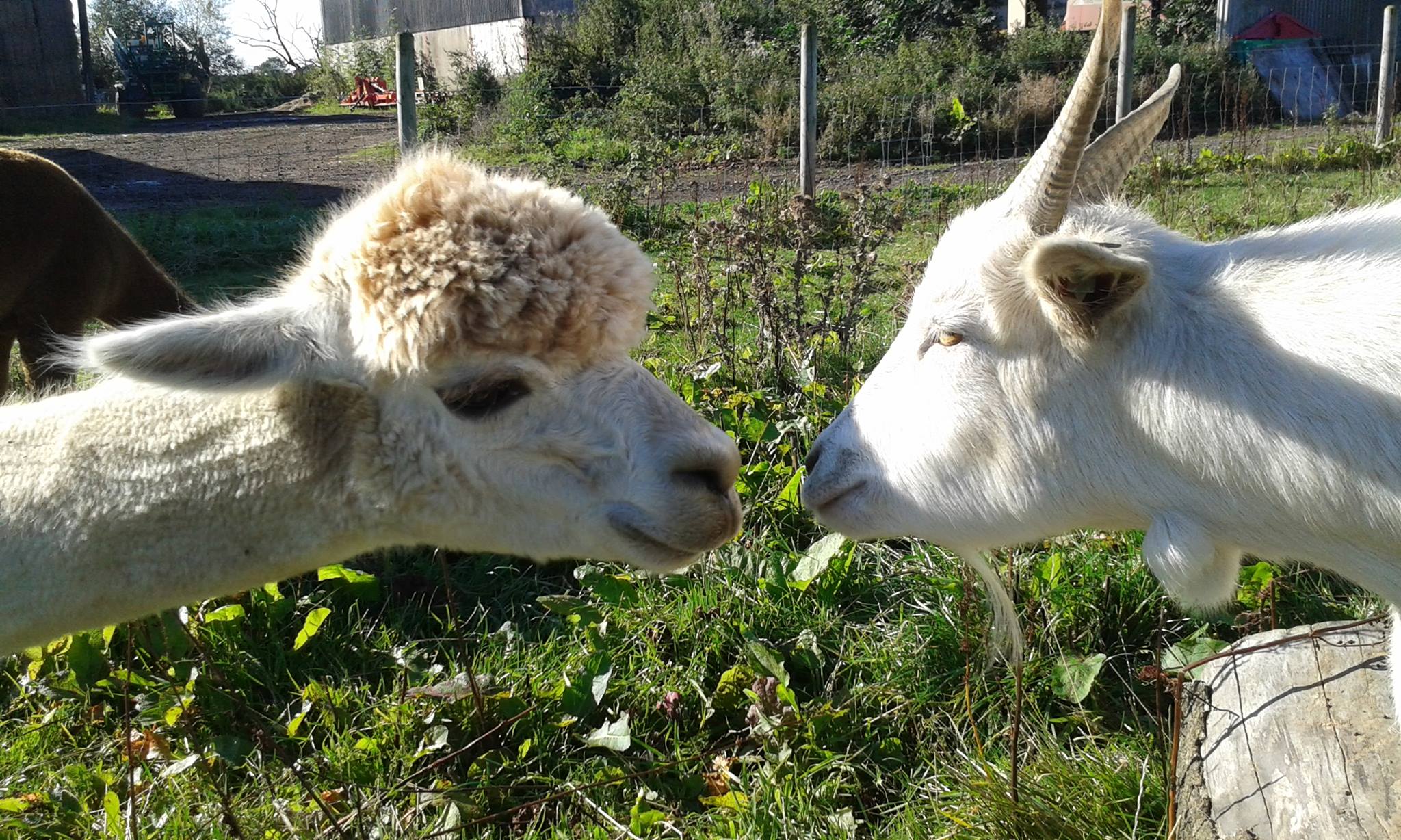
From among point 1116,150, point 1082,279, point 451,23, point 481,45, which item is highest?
point 451,23

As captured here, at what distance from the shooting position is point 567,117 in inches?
559

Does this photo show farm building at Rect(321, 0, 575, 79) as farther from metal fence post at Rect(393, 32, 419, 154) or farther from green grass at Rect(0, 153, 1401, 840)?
green grass at Rect(0, 153, 1401, 840)

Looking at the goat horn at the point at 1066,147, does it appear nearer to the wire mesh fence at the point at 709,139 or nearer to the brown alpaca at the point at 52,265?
the brown alpaca at the point at 52,265

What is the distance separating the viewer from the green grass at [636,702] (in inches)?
121

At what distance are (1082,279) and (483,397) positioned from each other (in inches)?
49.4

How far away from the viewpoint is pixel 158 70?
30.6m

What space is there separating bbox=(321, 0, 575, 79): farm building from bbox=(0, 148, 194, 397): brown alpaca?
21.9 metres

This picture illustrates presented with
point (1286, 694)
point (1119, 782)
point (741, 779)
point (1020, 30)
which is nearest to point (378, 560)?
point (741, 779)

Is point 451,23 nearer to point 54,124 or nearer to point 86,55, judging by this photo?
point 86,55

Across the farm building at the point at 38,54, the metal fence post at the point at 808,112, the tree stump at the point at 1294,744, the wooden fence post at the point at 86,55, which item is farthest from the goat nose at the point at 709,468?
the wooden fence post at the point at 86,55

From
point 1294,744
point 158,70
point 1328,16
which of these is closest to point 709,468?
point 1294,744

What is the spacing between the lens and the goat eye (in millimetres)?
2262

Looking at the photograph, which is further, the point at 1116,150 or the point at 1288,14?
the point at 1288,14

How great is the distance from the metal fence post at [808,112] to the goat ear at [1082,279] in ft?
28.9
